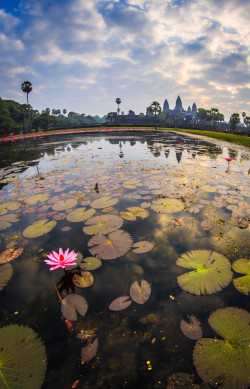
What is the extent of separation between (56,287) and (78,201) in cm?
255

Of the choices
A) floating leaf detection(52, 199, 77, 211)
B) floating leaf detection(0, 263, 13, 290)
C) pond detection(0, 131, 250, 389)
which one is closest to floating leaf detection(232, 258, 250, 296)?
pond detection(0, 131, 250, 389)

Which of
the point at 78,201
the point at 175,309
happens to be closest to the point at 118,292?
the point at 175,309

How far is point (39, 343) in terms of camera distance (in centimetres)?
158

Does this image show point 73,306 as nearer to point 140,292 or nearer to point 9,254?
point 140,292

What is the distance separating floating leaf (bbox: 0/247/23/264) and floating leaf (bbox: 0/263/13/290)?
0.40 ft

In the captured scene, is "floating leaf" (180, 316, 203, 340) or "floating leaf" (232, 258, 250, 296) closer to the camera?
"floating leaf" (180, 316, 203, 340)

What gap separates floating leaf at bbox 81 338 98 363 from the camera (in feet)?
4.82

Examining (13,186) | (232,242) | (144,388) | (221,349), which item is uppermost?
(13,186)

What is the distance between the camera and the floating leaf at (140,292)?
1.96 m

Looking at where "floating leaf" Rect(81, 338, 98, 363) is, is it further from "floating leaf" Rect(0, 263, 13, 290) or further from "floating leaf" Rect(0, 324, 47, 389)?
"floating leaf" Rect(0, 263, 13, 290)

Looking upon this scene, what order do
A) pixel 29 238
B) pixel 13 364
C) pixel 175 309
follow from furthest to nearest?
pixel 29 238
pixel 175 309
pixel 13 364

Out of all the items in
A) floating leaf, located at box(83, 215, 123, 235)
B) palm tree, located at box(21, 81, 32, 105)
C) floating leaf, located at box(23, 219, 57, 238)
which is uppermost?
palm tree, located at box(21, 81, 32, 105)

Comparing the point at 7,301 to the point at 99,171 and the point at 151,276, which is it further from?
the point at 99,171

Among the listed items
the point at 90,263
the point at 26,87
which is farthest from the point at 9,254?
the point at 26,87
